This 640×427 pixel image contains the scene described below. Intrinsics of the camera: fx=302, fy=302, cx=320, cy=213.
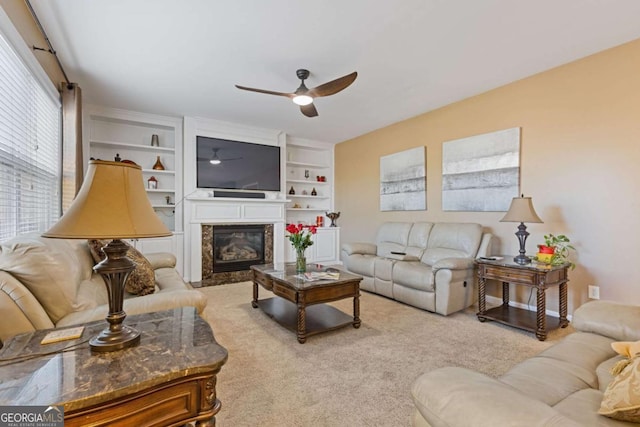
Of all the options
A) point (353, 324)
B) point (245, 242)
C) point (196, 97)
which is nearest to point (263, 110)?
point (196, 97)

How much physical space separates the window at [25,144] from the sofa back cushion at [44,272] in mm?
653

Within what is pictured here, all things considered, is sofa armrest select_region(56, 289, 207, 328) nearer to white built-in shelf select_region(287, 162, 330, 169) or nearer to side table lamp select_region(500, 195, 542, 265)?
side table lamp select_region(500, 195, 542, 265)

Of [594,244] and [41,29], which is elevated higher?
[41,29]

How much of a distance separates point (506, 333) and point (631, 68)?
2.60 metres

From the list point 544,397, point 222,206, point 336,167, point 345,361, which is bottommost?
point 345,361

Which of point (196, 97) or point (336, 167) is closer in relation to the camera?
point (196, 97)

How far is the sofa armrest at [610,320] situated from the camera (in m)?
1.48

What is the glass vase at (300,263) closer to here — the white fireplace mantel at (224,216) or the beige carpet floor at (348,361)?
the beige carpet floor at (348,361)

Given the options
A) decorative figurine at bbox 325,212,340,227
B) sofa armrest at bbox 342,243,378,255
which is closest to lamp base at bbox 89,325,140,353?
sofa armrest at bbox 342,243,378,255

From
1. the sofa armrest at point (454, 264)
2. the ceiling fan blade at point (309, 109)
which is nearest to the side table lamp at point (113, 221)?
the ceiling fan blade at point (309, 109)

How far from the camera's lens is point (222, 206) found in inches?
196

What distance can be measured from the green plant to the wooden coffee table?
1834mm

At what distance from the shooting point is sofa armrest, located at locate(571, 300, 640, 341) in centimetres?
148

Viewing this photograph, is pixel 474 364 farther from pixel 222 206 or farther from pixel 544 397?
pixel 222 206
